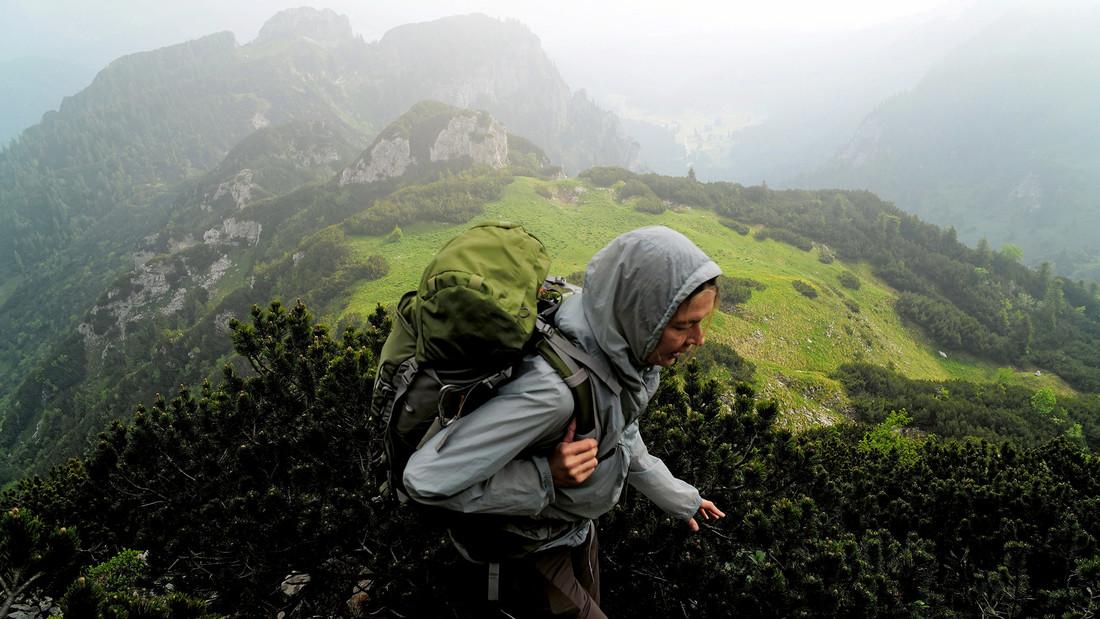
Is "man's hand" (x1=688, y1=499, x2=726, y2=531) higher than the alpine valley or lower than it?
higher

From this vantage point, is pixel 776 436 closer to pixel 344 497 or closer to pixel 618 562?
pixel 618 562

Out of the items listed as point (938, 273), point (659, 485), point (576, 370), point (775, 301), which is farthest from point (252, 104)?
point (576, 370)

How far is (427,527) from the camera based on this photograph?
2250 millimetres

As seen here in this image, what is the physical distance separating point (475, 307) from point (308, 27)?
22471 cm

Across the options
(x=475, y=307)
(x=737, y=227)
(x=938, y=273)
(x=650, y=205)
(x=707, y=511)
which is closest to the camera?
(x=475, y=307)

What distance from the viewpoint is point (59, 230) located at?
103250mm

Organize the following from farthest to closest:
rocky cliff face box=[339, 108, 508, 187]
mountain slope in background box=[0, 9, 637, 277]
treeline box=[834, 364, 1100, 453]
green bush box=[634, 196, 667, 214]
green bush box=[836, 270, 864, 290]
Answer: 1. mountain slope in background box=[0, 9, 637, 277]
2. rocky cliff face box=[339, 108, 508, 187]
3. green bush box=[634, 196, 667, 214]
4. green bush box=[836, 270, 864, 290]
5. treeline box=[834, 364, 1100, 453]

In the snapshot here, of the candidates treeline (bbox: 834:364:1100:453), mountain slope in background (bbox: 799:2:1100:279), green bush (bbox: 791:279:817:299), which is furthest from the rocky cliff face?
mountain slope in background (bbox: 799:2:1100:279)

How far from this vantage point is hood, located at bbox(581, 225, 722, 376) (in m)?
1.50

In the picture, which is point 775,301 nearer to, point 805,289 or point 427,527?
point 805,289

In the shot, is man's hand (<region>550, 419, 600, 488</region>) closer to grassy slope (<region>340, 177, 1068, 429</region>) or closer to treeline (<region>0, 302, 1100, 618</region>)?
treeline (<region>0, 302, 1100, 618</region>)

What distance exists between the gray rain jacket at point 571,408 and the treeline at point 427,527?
96 cm

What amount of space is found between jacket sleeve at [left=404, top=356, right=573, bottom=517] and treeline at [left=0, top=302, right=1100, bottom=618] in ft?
3.19

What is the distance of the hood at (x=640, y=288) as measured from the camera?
1.50 m
